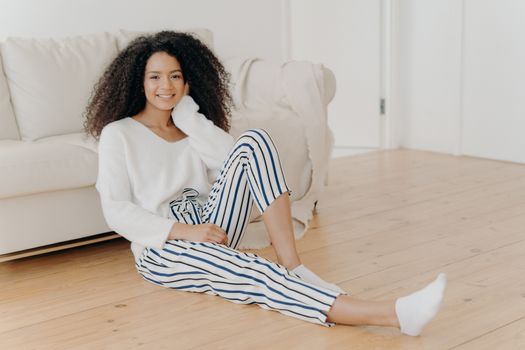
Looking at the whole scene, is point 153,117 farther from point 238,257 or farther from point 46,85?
point 46,85

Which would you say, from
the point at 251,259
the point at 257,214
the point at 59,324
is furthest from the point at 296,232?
the point at 59,324

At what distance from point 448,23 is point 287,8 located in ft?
2.99

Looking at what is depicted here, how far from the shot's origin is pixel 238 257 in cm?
183

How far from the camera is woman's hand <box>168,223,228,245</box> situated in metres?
1.91

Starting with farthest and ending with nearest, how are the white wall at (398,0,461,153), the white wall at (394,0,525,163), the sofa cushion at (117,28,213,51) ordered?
the white wall at (398,0,461,153) < the white wall at (394,0,525,163) < the sofa cushion at (117,28,213,51)

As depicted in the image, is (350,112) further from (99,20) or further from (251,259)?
(251,259)

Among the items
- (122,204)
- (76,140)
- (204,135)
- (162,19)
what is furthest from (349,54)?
(122,204)

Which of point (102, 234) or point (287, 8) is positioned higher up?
point (287, 8)

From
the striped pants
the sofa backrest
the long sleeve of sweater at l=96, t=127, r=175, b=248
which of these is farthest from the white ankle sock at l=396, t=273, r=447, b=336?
the sofa backrest

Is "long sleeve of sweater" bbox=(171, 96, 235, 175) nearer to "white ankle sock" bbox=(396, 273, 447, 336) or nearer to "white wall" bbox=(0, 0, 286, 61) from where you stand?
"white ankle sock" bbox=(396, 273, 447, 336)

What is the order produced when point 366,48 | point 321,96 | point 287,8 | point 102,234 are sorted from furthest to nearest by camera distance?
point 366,48
point 287,8
point 321,96
point 102,234

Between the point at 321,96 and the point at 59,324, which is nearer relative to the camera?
the point at 59,324

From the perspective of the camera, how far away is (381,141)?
4.30 meters

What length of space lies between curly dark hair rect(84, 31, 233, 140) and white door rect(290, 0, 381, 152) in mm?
2015
